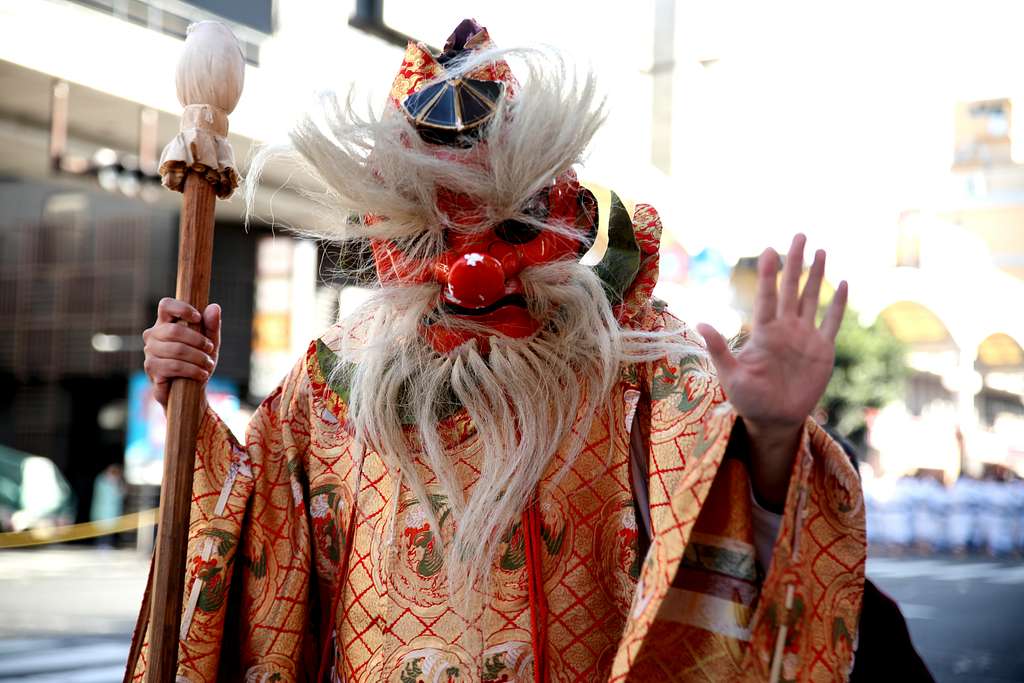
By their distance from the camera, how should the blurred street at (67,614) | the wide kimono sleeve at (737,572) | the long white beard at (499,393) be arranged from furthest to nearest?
the blurred street at (67,614)
the long white beard at (499,393)
the wide kimono sleeve at (737,572)

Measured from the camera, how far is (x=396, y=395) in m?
1.84

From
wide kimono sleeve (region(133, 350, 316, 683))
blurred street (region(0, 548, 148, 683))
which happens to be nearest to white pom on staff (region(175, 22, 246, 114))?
wide kimono sleeve (region(133, 350, 316, 683))

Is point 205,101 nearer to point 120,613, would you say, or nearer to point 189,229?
point 189,229

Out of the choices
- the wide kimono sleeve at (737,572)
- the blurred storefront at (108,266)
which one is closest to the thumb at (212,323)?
the wide kimono sleeve at (737,572)

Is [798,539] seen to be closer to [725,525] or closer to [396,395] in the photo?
[725,525]

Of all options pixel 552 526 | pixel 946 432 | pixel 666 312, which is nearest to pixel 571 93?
pixel 666 312

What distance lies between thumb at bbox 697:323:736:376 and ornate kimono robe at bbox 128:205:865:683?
109 millimetres

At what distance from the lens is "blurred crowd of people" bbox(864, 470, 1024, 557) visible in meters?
16.9

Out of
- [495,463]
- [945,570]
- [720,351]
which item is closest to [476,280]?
[495,463]

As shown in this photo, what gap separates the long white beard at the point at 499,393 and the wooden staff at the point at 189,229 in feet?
1.00

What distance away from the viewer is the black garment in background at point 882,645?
1771 mm

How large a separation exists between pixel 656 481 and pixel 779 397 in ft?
1.08

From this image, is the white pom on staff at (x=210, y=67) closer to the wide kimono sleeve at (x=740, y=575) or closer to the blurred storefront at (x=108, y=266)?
the wide kimono sleeve at (x=740, y=575)

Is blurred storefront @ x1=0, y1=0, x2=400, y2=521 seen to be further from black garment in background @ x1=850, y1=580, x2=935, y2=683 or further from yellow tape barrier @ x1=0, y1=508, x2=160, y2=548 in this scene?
black garment in background @ x1=850, y1=580, x2=935, y2=683
